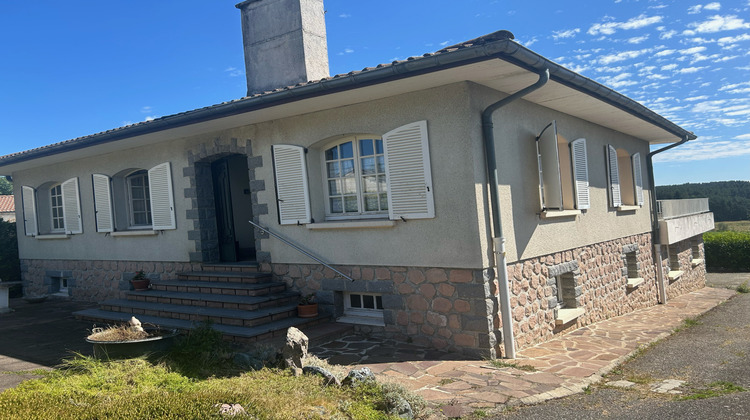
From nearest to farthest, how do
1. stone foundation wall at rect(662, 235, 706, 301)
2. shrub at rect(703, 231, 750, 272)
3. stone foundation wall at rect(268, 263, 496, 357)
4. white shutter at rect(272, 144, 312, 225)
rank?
stone foundation wall at rect(268, 263, 496, 357), white shutter at rect(272, 144, 312, 225), stone foundation wall at rect(662, 235, 706, 301), shrub at rect(703, 231, 750, 272)

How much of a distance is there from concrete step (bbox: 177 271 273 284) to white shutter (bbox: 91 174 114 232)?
2329 mm

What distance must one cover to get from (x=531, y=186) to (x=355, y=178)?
243cm

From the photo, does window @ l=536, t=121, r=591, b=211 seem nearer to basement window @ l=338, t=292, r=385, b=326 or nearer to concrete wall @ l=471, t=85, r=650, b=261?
concrete wall @ l=471, t=85, r=650, b=261

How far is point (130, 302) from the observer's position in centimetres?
878

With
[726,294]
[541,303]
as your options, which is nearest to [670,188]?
[726,294]

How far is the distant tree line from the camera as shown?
36.4 m

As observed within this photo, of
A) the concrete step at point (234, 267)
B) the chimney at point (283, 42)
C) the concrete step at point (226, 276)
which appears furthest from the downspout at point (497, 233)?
the chimney at point (283, 42)

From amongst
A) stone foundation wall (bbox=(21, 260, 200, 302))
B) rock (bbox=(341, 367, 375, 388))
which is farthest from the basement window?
stone foundation wall (bbox=(21, 260, 200, 302))

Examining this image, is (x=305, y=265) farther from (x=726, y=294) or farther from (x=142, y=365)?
(x=726, y=294)

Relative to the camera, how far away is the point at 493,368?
5.88 meters

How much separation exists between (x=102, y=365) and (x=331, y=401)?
107 inches

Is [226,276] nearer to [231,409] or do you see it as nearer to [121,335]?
[121,335]

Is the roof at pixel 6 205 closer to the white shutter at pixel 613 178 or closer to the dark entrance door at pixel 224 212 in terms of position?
the dark entrance door at pixel 224 212

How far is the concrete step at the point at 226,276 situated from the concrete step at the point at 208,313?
0.67 meters
